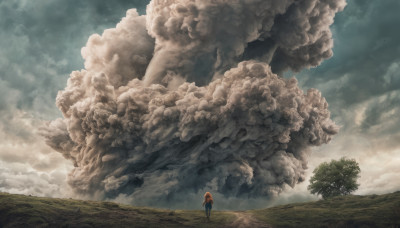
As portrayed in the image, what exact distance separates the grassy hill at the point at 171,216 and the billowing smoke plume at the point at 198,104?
19.9 m

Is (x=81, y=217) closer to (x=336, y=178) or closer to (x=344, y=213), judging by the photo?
(x=344, y=213)

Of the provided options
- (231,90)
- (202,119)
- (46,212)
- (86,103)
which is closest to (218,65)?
(231,90)

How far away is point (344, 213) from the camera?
39094mm

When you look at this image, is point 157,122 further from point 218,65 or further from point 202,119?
point 218,65

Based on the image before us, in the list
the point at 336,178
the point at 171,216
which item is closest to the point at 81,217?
the point at 171,216

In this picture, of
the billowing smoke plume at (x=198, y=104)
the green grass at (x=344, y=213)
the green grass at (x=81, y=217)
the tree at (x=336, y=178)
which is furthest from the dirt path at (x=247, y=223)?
the tree at (x=336, y=178)

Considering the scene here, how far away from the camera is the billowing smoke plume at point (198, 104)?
61125 mm

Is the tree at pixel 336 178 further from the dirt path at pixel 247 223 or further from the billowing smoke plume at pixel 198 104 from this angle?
the dirt path at pixel 247 223

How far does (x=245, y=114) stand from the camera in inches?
2387

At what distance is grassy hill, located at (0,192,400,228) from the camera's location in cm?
3431

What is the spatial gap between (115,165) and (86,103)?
13.4 m

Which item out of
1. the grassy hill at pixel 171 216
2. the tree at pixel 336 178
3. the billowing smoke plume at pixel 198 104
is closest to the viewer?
the grassy hill at pixel 171 216

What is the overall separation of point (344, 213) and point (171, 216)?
20.4m

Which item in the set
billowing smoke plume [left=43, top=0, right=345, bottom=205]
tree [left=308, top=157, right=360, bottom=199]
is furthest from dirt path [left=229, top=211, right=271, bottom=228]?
tree [left=308, top=157, right=360, bottom=199]
